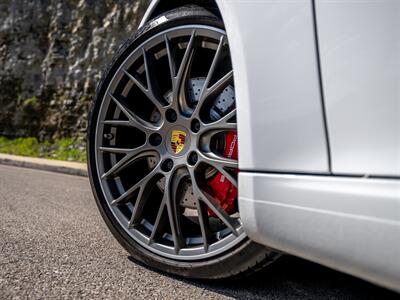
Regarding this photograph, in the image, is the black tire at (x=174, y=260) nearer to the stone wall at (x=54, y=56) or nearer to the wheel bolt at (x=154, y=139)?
the wheel bolt at (x=154, y=139)

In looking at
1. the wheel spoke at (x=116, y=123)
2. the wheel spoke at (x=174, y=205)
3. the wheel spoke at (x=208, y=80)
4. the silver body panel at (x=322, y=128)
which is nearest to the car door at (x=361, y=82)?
the silver body panel at (x=322, y=128)

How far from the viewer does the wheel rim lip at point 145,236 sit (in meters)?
1.41

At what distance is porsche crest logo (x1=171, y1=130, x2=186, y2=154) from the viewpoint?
5.02 feet

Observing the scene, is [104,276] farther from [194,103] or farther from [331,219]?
[331,219]

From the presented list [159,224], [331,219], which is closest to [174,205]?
[159,224]

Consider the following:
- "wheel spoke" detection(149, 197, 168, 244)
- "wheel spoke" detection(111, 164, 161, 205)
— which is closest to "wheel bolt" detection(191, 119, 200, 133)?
"wheel spoke" detection(111, 164, 161, 205)

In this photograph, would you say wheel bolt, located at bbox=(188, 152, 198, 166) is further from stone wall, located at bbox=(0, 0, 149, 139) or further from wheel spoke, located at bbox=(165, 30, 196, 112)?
stone wall, located at bbox=(0, 0, 149, 139)

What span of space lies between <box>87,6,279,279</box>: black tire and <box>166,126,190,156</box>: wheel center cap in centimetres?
37

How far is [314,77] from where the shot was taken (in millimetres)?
1079

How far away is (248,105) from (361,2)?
386 millimetres

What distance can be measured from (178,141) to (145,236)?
1.27ft

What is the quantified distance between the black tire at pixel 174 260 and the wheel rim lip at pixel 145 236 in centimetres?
1

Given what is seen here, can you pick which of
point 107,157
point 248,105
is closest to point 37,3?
point 107,157

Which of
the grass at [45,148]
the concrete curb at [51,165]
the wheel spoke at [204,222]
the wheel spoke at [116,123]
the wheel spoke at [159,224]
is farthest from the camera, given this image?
the grass at [45,148]
